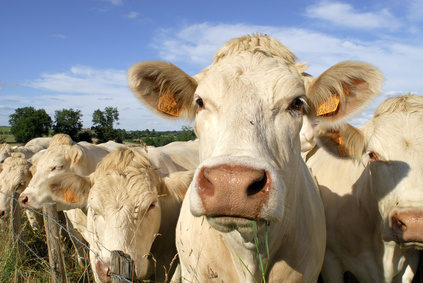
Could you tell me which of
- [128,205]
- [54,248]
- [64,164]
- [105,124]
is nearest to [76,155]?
[64,164]

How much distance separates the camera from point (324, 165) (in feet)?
15.2

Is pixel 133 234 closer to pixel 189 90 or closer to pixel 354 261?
pixel 189 90

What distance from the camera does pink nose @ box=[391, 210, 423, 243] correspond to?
2608mm

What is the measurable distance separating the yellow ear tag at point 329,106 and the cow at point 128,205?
6.14 feet

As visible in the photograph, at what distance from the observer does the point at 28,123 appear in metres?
58.8

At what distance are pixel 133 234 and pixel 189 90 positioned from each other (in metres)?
1.54

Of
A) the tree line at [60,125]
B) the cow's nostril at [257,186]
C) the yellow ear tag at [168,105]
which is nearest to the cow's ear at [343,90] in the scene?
the yellow ear tag at [168,105]

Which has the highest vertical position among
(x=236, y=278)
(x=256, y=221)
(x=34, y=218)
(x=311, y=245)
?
(x=256, y=221)

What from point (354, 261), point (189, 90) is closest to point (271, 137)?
point (189, 90)

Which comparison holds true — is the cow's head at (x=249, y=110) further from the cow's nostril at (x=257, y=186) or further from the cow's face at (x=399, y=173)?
the cow's face at (x=399, y=173)

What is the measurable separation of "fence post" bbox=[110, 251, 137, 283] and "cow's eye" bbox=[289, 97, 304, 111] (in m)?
1.41

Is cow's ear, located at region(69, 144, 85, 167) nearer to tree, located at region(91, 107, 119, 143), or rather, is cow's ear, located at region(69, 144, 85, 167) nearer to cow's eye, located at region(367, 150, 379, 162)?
cow's eye, located at region(367, 150, 379, 162)

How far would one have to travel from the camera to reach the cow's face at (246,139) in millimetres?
1604

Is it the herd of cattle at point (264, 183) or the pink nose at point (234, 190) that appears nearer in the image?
A: the pink nose at point (234, 190)
